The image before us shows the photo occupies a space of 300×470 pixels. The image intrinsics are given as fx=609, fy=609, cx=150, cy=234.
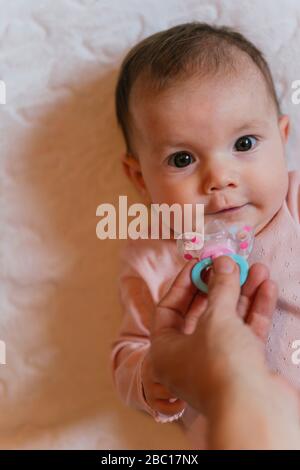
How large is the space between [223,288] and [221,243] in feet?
0.59

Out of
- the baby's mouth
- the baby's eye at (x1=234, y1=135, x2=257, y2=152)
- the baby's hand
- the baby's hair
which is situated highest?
the baby's hair

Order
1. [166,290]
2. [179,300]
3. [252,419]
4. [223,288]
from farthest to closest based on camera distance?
[166,290] → [179,300] → [223,288] → [252,419]

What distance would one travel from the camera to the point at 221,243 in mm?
912

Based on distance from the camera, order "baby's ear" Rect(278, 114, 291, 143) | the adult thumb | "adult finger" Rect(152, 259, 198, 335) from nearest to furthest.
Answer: the adult thumb
"adult finger" Rect(152, 259, 198, 335)
"baby's ear" Rect(278, 114, 291, 143)

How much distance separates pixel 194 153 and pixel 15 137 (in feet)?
1.28

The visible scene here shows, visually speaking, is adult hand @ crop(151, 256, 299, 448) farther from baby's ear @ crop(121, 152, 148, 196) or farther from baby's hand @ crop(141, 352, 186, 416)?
baby's ear @ crop(121, 152, 148, 196)

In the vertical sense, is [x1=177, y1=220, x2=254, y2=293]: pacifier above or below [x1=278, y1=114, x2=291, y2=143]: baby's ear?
below

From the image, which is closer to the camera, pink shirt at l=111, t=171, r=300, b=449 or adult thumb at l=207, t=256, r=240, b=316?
adult thumb at l=207, t=256, r=240, b=316

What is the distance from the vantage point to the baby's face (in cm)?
91

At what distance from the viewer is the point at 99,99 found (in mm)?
1139

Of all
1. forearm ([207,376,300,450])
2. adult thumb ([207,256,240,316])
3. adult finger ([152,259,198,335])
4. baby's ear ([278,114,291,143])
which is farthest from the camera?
baby's ear ([278,114,291,143])

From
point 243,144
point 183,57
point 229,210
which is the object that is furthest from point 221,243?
point 183,57

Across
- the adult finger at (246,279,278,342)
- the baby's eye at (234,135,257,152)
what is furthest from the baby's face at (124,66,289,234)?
the adult finger at (246,279,278,342)

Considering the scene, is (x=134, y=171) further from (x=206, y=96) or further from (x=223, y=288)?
(x=223, y=288)
